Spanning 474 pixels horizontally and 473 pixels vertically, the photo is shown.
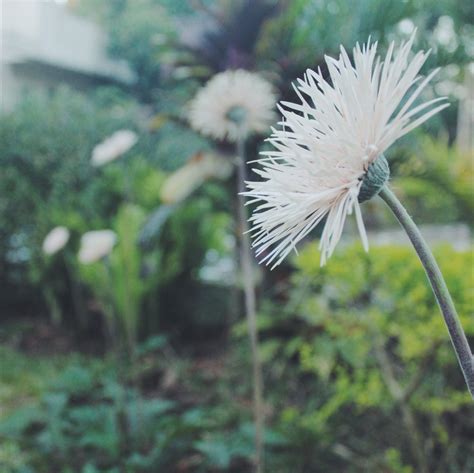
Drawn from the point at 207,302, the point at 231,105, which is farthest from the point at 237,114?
the point at 207,302

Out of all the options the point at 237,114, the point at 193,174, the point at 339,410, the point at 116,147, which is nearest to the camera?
the point at 237,114

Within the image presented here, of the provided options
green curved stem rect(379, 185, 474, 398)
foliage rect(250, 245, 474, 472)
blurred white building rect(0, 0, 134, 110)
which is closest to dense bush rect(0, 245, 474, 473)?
foliage rect(250, 245, 474, 472)

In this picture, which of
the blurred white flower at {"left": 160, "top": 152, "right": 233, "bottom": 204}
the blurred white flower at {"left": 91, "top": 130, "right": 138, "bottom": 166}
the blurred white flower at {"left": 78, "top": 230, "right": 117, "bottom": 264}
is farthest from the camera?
the blurred white flower at {"left": 160, "top": 152, "right": 233, "bottom": 204}

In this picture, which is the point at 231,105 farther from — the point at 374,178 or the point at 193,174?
the point at 193,174

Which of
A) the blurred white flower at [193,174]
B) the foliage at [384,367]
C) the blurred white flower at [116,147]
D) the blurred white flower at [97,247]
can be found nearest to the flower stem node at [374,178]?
the foliage at [384,367]

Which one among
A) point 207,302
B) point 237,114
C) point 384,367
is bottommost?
point 384,367

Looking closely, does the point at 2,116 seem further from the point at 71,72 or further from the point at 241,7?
the point at 71,72

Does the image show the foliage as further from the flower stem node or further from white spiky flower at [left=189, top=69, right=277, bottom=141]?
the flower stem node
